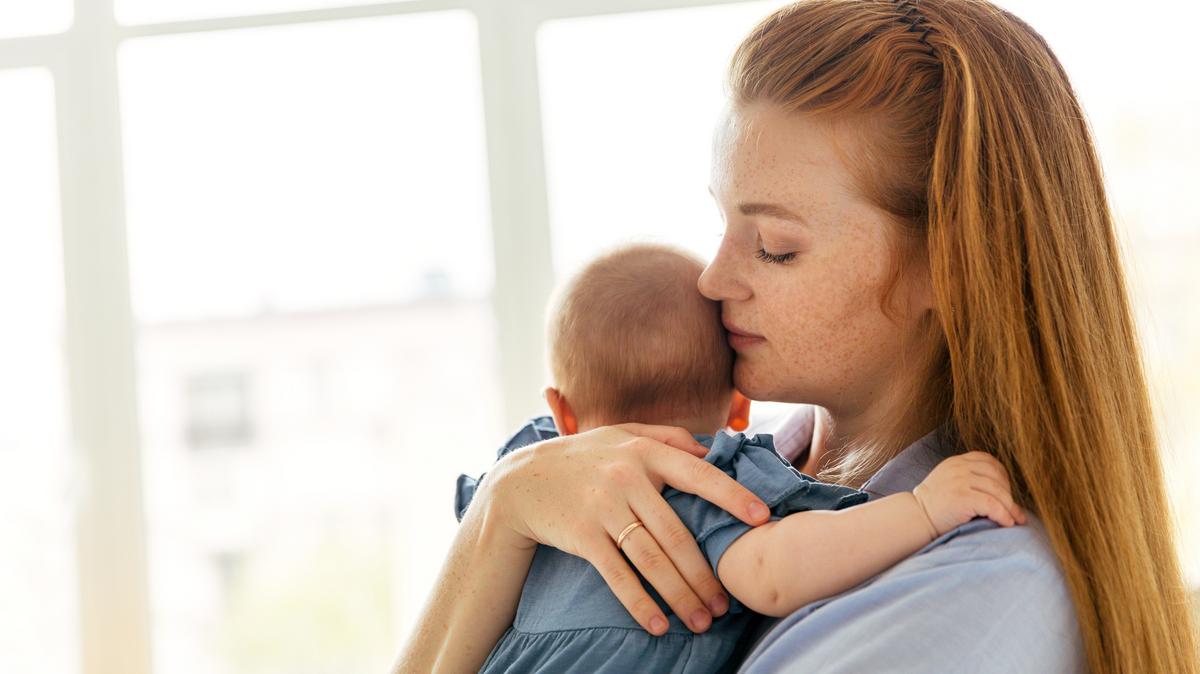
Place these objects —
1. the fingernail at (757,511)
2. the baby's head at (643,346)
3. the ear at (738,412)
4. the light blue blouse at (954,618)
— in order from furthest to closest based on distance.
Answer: the ear at (738,412) → the baby's head at (643,346) → the fingernail at (757,511) → the light blue blouse at (954,618)

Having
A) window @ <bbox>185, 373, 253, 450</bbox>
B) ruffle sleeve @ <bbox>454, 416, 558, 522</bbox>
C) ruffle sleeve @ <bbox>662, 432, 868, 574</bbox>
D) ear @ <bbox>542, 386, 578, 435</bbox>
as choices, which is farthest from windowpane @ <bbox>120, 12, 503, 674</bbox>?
ruffle sleeve @ <bbox>662, 432, 868, 574</bbox>

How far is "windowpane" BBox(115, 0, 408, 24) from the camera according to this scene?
9.93 feet

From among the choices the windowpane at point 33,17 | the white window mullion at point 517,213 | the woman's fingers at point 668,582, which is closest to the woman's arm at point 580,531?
the woman's fingers at point 668,582

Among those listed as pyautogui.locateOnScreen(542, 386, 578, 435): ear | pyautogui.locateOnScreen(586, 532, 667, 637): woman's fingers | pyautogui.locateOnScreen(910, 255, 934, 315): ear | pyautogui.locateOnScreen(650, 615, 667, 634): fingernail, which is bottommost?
pyautogui.locateOnScreen(650, 615, 667, 634): fingernail

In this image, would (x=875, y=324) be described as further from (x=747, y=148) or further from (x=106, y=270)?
Answer: (x=106, y=270)

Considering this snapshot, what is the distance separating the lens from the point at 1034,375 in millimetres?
1118

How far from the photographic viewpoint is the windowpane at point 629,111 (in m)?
3.01

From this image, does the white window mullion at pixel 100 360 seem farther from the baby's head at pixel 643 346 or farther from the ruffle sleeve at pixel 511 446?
the baby's head at pixel 643 346

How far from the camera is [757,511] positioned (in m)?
Result: 1.10

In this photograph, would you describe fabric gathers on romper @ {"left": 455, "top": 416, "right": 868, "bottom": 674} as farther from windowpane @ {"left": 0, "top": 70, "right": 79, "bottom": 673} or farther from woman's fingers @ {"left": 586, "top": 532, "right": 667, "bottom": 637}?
windowpane @ {"left": 0, "top": 70, "right": 79, "bottom": 673}

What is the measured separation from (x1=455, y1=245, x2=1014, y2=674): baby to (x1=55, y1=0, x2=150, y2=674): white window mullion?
5.93 ft

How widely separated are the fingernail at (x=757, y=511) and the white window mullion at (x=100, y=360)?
7.71ft

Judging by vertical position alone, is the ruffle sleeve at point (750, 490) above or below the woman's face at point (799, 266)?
below

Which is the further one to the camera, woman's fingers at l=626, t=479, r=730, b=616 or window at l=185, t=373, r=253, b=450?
window at l=185, t=373, r=253, b=450
